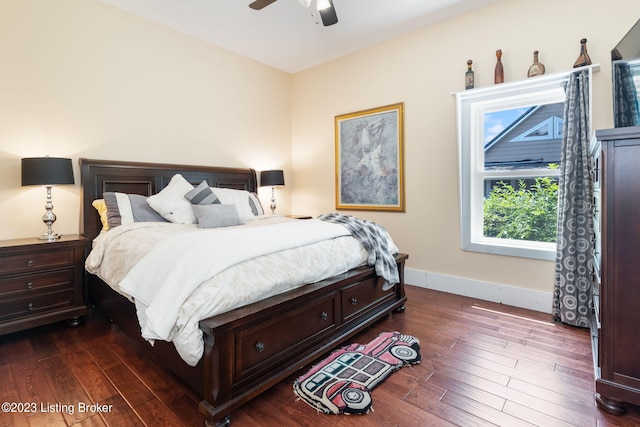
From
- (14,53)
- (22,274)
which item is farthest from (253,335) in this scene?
(14,53)

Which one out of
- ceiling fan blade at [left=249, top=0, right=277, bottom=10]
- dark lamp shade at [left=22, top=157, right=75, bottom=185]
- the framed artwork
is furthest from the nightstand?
the framed artwork

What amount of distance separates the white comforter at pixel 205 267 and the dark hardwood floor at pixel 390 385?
1.37ft

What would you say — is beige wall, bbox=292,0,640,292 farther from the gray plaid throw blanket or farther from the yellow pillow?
the yellow pillow

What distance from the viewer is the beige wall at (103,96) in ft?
9.00

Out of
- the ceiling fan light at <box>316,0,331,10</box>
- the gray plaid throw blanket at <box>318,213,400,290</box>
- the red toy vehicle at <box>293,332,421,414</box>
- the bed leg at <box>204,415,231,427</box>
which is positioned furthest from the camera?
the gray plaid throw blanket at <box>318,213,400,290</box>

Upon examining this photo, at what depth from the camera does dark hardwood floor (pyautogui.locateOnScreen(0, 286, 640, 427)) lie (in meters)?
1.60

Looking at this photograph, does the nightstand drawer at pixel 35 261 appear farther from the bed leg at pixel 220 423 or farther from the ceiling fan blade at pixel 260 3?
the ceiling fan blade at pixel 260 3

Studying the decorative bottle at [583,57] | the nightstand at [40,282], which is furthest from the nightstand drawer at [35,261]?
the decorative bottle at [583,57]

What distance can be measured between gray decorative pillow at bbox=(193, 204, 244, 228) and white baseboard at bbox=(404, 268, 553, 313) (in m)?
2.14

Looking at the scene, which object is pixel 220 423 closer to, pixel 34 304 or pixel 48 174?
pixel 34 304

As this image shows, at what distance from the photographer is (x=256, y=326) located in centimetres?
169

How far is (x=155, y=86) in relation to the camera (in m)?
3.57

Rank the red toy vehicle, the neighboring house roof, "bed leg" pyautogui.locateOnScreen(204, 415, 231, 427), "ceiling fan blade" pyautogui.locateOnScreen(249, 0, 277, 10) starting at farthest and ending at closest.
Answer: the neighboring house roof → "ceiling fan blade" pyautogui.locateOnScreen(249, 0, 277, 10) → the red toy vehicle → "bed leg" pyautogui.locateOnScreen(204, 415, 231, 427)

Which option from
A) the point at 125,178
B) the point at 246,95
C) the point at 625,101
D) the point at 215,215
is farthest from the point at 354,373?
the point at 246,95
